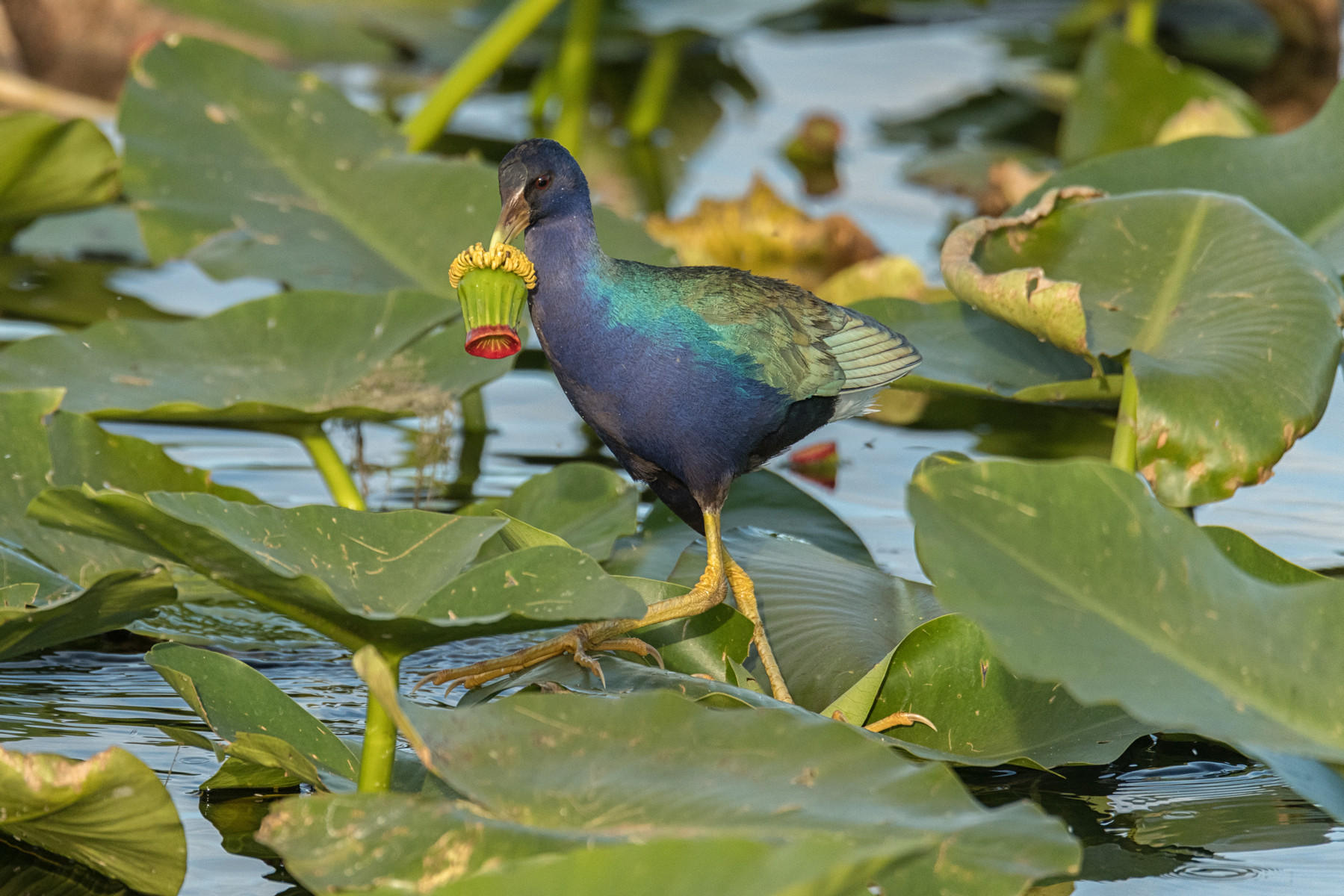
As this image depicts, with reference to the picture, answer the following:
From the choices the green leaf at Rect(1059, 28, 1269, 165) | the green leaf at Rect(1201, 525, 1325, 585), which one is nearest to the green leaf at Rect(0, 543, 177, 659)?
the green leaf at Rect(1201, 525, 1325, 585)

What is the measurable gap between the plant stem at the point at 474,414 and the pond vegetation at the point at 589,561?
12 millimetres

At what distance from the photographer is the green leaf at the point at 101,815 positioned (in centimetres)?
140

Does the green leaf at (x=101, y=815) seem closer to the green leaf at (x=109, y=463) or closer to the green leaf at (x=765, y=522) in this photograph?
the green leaf at (x=109, y=463)

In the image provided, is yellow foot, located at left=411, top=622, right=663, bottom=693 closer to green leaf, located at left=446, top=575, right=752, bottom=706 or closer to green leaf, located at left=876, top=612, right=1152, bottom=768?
green leaf, located at left=446, top=575, right=752, bottom=706

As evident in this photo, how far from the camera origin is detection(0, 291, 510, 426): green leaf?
90.4 inches

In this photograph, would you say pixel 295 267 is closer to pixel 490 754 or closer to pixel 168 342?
pixel 168 342

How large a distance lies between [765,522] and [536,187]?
74cm

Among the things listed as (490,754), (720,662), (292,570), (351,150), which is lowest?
(720,662)

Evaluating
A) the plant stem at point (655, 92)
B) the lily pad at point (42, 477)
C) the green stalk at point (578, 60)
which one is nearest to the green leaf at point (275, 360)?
the lily pad at point (42, 477)

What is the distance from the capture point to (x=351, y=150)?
286cm

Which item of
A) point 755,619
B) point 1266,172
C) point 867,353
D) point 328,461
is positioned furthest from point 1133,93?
point 755,619

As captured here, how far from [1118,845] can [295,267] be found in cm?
158

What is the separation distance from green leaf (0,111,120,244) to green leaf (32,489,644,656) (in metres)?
1.45

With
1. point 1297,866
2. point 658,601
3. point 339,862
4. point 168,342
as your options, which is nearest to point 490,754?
point 339,862
